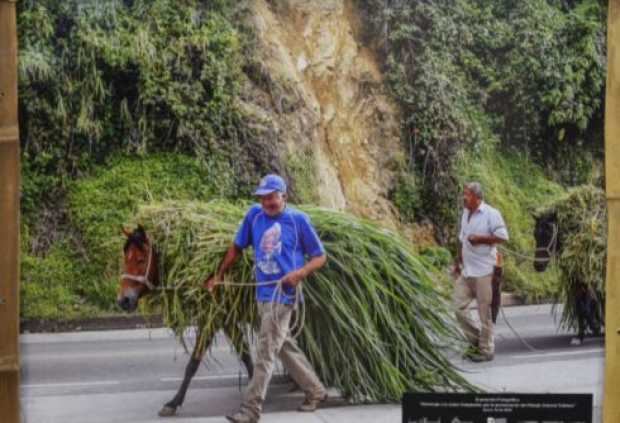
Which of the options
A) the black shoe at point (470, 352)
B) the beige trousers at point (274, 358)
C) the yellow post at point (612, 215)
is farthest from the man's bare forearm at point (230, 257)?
the yellow post at point (612, 215)

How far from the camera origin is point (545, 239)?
17.3 feet

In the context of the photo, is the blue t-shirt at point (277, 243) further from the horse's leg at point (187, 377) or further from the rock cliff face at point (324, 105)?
the horse's leg at point (187, 377)

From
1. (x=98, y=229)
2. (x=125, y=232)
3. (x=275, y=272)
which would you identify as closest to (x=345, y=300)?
(x=275, y=272)

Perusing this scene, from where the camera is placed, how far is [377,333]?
5.36m

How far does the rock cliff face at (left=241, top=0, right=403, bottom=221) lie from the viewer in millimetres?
4922

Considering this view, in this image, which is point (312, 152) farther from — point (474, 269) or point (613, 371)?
point (613, 371)

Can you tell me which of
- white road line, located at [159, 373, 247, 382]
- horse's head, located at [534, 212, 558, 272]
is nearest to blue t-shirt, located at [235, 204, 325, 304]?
white road line, located at [159, 373, 247, 382]

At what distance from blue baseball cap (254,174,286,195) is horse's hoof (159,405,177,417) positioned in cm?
94

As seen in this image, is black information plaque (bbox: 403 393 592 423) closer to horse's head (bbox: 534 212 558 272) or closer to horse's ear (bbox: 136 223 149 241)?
horse's head (bbox: 534 212 558 272)

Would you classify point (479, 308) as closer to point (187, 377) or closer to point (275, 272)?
point (275, 272)

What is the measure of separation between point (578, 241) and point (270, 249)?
1410 mm

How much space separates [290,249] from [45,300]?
3.36 feet

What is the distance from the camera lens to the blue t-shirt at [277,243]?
16.3 feet

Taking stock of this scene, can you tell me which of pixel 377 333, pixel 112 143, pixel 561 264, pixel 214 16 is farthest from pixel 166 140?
pixel 561 264
